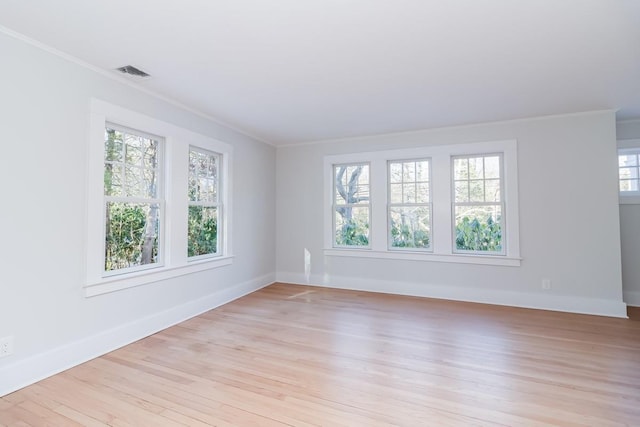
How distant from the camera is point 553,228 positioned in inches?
164

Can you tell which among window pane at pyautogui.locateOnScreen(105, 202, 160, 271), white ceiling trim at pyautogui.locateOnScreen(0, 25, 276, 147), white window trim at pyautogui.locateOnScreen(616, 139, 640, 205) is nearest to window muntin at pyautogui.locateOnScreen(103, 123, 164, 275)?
window pane at pyautogui.locateOnScreen(105, 202, 160, 271)

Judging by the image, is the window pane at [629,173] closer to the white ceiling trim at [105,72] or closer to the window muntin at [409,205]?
the window muntin at [409,205]

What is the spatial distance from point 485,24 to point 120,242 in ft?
11.8

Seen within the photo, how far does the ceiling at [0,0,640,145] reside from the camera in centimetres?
204

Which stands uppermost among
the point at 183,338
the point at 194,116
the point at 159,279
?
the point at 194,116

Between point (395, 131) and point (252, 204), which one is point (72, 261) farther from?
point (395, 131)

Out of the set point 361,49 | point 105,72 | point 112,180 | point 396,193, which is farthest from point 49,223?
point 396,193

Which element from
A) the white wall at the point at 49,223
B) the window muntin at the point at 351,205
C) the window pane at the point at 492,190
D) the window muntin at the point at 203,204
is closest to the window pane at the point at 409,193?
the window muntin at the point at 351,205

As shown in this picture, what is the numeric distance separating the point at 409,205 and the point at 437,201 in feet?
1.40

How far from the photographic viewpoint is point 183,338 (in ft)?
10.4

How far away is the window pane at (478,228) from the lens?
14.9 feet

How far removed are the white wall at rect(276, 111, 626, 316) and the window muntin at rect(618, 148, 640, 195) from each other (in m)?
0.71

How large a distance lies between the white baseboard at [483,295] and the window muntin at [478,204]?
0.60 meters

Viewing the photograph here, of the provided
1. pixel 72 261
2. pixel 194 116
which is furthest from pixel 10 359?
pixel 194 116
